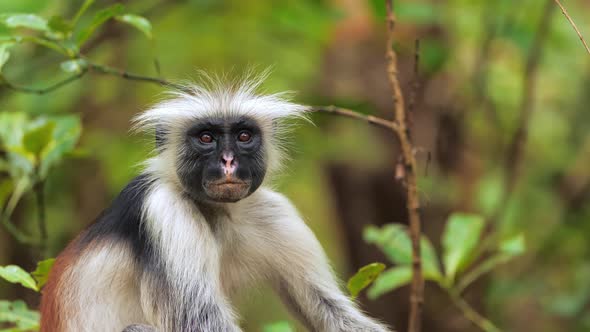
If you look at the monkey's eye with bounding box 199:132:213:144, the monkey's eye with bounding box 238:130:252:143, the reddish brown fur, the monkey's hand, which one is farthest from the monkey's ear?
the monkey's hand

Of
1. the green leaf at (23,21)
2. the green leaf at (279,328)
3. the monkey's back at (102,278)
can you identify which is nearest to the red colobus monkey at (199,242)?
the monkey's back at (102,278)

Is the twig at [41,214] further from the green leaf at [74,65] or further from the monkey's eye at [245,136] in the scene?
the monkey's eye at [245,136]

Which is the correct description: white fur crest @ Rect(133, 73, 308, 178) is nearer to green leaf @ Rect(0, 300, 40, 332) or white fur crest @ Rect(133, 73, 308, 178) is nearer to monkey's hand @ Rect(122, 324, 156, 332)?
monkey's hand @ Rect(122, 324, 156, 332)

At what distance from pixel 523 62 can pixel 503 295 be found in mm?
3556

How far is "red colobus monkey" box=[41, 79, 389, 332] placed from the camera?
4777mm

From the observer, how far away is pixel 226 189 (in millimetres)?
4797

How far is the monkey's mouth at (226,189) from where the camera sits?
4.80m

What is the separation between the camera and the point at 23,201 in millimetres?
8625

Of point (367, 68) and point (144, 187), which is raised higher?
point (367, 68)

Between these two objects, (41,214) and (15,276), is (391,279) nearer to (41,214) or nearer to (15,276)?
(41,214)

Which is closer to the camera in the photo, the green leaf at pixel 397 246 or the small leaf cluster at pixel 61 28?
the small leaf cluster at pixel 61 28

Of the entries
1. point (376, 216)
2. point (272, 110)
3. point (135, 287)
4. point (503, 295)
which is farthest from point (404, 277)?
point (376, 216)

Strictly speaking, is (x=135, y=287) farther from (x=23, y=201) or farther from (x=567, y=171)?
(x=567, y=171)

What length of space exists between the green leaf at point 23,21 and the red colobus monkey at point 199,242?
0.96 meters
